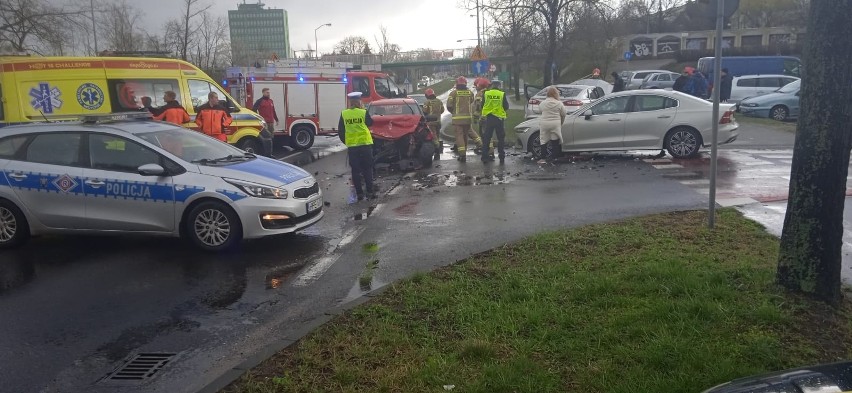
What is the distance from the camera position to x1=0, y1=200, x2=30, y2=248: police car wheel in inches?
→ 322

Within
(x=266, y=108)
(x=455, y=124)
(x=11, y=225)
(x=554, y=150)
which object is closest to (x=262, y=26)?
(x=266, y=108)

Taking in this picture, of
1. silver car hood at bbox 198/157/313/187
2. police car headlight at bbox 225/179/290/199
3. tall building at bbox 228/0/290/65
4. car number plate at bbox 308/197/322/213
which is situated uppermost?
tall building at bbox 228/0/290/65

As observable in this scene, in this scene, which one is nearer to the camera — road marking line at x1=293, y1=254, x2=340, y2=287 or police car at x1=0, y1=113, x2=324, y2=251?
road marking line at x1=293, y1=254, x2=340, y2=287

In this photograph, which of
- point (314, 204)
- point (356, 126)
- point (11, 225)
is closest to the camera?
point (11, 225)

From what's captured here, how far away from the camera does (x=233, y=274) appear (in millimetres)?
7109

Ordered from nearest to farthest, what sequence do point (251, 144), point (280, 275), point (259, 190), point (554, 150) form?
1. point (280, 275)
2. point (259, 190)
3. point (554, 150)
4. point (251, 144)

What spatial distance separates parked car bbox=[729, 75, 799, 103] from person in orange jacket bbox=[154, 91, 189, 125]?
24357 millimetres

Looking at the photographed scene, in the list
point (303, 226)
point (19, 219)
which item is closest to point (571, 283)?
point (303, 226)

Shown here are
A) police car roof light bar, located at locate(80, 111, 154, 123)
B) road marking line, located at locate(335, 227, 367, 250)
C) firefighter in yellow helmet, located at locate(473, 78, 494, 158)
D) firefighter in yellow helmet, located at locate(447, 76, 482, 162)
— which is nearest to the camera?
road marking line, located at locate(335, 227, 367, 250)

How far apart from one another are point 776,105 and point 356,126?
63.2 feet

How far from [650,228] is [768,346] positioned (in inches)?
148

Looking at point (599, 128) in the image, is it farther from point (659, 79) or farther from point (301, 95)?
point (659, 79)

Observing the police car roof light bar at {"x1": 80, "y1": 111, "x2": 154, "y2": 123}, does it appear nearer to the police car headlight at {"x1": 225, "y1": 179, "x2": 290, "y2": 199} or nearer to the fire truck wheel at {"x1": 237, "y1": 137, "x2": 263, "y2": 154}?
the police car headlight at {"x1": 225, "y1": 179, "x2": 290, "y2": 199}

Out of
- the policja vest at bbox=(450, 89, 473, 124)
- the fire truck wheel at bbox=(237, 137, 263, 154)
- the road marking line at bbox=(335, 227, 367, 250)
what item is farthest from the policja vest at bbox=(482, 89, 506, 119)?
the road marking line at bbox=(335, 227, 367, 250)
